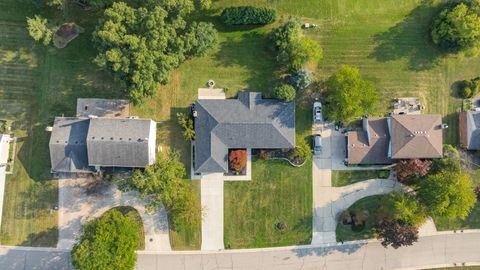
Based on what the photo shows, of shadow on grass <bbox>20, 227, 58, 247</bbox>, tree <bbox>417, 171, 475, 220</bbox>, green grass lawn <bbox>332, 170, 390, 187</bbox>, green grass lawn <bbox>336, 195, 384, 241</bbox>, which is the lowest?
shadow on grass <bbox>20, 227, 58, 247</bbox>

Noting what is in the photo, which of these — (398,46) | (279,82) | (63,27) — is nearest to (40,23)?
(63,27)

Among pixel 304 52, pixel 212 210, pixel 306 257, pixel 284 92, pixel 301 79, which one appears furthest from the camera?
pixel 306 257

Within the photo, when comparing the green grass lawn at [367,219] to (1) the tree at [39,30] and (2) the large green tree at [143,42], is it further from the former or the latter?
(1) the tree at [39,30]

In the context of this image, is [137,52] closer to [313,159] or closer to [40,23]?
[40,23]

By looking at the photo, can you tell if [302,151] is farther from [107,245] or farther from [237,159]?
[107,245]

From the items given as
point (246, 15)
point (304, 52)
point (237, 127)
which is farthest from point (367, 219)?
point (246, 15)

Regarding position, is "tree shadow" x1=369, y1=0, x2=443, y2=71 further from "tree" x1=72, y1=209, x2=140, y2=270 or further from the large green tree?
"tree" x1=72, y1=209, x2=140, y2=270

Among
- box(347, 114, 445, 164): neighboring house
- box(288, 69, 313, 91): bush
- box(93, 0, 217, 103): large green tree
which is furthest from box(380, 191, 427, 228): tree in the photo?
box(93, 0, 217, 103): large green tree
